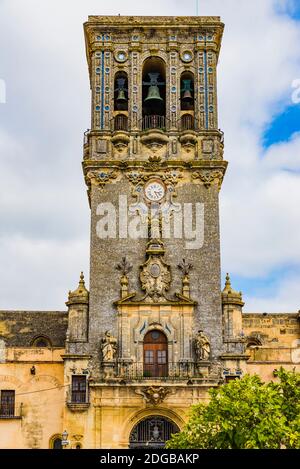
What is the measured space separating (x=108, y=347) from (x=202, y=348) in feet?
14.0

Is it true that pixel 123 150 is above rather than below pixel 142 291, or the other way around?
above

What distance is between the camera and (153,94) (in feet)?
157

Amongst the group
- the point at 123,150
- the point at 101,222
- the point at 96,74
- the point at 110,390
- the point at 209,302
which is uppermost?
the point at 96,74

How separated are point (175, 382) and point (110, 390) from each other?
2951mm

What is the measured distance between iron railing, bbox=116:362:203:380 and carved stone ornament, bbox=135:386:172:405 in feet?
1.91

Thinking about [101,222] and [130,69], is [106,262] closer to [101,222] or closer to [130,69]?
[101,222]

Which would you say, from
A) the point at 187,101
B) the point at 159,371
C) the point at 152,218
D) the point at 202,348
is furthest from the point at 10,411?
the point at 187,101

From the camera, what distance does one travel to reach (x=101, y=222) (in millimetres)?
45531

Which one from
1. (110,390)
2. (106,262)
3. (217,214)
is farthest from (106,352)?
(217,214)

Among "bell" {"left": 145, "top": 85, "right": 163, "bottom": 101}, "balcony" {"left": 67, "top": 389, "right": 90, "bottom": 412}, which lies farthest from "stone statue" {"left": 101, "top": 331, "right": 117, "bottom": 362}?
"bell" {"left": 145, "top": 85, "right": 163, "bottom": 101}

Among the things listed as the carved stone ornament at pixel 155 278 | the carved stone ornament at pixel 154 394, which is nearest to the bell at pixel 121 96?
the carved stone ornament at pixel 155 278

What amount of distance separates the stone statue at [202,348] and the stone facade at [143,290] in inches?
2.1

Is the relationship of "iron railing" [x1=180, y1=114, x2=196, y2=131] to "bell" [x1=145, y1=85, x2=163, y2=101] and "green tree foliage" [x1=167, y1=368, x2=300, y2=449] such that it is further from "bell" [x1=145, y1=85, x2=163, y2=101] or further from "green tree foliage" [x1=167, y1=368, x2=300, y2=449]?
"green tree foliage" [x1=167, y1=368, x2=300, y2=449]

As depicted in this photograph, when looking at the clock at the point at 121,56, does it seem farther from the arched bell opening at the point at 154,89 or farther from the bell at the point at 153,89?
the bell at the point at 153,89
